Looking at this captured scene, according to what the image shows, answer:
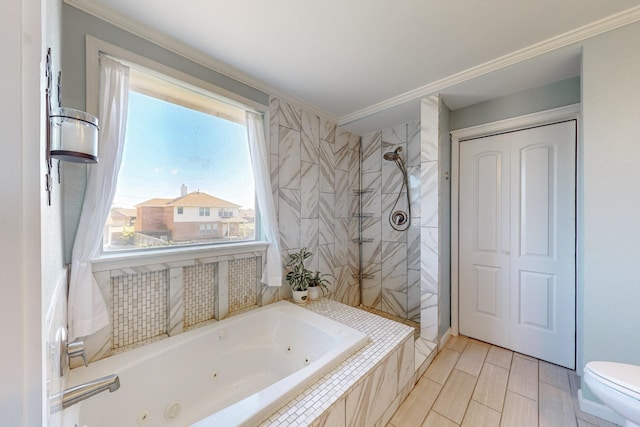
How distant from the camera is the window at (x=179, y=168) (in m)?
1.59

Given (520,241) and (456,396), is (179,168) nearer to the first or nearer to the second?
(456,396)

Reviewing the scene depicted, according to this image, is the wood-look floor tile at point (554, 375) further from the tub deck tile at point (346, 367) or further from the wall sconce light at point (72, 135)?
the wall sconce light at point (72, 135)

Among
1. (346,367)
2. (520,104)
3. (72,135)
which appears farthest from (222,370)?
(520,104)

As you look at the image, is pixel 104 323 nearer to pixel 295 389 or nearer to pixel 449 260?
pixel 295 389

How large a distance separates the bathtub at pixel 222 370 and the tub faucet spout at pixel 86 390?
25 centimetres

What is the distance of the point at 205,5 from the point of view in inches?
53.1

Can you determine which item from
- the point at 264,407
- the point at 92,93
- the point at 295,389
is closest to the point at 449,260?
the point at 295,389

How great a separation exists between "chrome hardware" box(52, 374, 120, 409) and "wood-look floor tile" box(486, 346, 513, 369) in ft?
8.46

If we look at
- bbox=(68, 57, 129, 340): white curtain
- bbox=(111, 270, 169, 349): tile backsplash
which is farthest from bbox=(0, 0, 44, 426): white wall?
bbox=(111, 270, 169, 349): tile backsplash

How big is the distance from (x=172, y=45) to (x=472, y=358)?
338 cm

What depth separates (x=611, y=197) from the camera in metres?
1.45

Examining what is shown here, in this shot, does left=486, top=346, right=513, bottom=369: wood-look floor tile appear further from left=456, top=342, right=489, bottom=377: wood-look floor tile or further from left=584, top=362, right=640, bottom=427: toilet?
left=584, top=362, right=640, bottom=427: toilet

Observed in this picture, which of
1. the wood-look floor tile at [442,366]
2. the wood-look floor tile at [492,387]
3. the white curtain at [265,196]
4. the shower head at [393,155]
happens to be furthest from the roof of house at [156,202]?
the wood-look floor tile at [492,387]

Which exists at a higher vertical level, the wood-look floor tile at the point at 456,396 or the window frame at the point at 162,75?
the window frame at the point at 162,75
